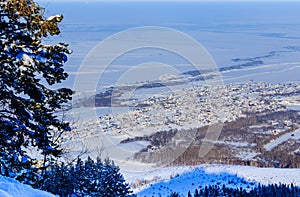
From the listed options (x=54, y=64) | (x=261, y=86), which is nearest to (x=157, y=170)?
(x=54, y=64)

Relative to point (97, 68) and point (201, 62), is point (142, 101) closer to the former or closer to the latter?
point (97, 68)

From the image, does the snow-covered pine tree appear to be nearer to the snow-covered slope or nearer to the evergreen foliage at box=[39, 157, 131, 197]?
the snow-covered slope

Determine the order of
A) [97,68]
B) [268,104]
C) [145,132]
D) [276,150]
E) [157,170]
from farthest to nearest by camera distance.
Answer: [97,68] → [268,104] → [145,132] → [276,150] → [157,170]

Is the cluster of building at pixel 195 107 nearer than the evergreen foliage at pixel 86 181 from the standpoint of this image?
No

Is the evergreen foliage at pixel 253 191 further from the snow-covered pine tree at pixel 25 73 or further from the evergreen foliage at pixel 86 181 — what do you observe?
the snow-covered pine tree at pixel 25 73

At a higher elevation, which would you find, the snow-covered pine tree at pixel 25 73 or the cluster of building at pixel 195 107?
the cluster of building at pixel 195 107

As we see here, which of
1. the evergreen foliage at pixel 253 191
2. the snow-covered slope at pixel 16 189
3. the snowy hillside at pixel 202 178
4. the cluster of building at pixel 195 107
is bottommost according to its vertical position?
the snow-covered slope at pixel 16 189

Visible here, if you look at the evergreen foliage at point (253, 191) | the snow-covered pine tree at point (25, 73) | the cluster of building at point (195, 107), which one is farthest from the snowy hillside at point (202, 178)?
the snow-covered pine tree at point (25, 73)
